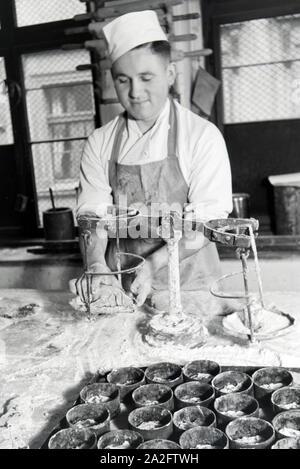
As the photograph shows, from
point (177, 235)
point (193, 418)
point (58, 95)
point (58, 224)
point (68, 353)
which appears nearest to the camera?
point (193, 418)

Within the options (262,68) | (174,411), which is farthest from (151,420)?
(262,68)

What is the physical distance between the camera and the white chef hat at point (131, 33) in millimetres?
2021

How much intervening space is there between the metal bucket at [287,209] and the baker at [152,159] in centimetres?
161

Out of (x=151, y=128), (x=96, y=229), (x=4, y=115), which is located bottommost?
(x=96, y=229)

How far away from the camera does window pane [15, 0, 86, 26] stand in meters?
4.26

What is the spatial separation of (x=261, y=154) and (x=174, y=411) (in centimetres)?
333

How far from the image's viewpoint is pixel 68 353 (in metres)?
1.73

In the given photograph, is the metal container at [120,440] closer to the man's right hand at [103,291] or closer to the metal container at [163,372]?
the metal container at [163,372]

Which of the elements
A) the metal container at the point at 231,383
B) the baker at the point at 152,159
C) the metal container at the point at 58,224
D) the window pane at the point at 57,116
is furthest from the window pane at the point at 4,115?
the metal container at the point at 231,383

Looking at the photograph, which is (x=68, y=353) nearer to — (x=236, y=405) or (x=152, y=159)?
(x=236, y=405)

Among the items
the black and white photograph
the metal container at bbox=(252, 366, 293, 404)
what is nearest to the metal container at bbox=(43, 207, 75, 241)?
the black and white photograph

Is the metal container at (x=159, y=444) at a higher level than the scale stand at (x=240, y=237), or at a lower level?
lower

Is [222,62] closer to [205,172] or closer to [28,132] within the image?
[28,132]

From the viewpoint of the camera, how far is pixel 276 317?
1.69 meters
